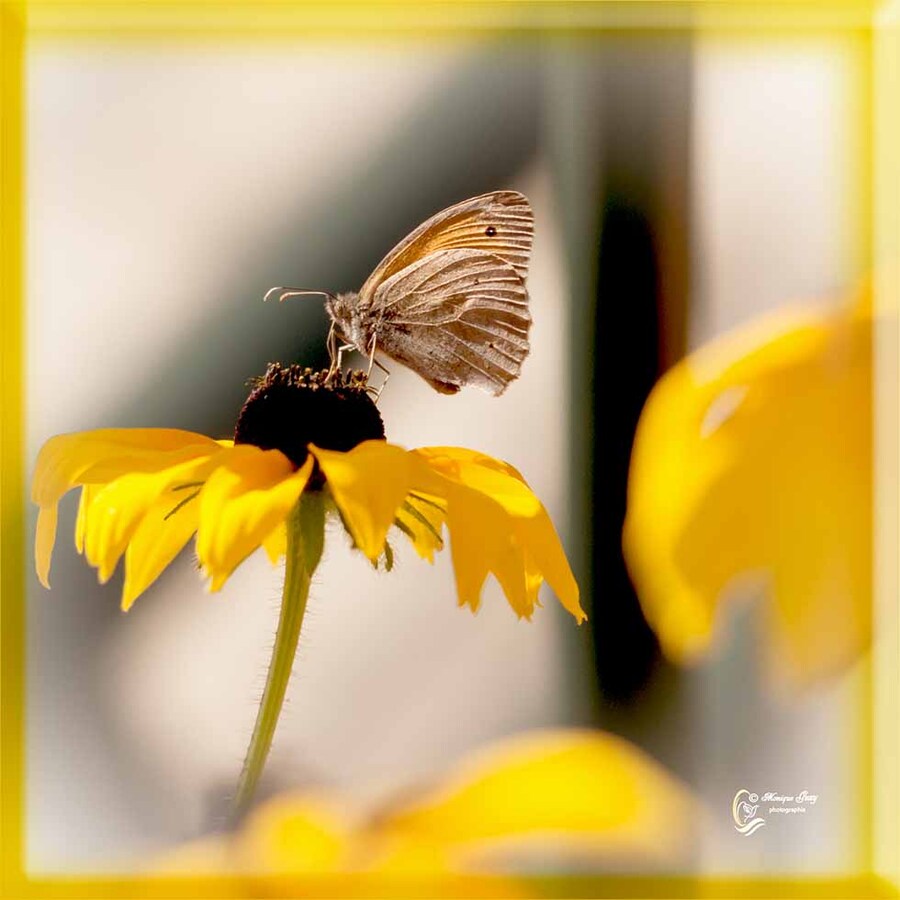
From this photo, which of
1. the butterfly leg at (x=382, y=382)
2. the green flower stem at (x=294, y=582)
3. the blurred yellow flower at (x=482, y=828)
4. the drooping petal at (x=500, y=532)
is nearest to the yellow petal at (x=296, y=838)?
the blurred yellow flower at (x=482, y=828)

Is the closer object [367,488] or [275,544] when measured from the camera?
[367,488]

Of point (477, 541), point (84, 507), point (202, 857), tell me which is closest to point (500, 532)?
point (477, 541)

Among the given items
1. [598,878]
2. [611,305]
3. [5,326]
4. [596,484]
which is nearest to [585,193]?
[611,305]

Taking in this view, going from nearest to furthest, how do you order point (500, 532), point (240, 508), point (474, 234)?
point (240, 508)
point (500, 532)
point (474, 234)

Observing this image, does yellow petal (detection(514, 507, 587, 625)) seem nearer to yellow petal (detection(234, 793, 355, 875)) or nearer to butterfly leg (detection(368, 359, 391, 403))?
butterfly leg (detection(368, 359, 391, 403))

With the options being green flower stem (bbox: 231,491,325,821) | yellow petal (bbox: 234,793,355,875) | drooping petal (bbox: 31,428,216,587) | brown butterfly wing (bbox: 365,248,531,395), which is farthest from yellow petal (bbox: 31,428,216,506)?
yellow petal (bbox: 234,793,355,875)

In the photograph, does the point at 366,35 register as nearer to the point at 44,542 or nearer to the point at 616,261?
the point at 616,261
